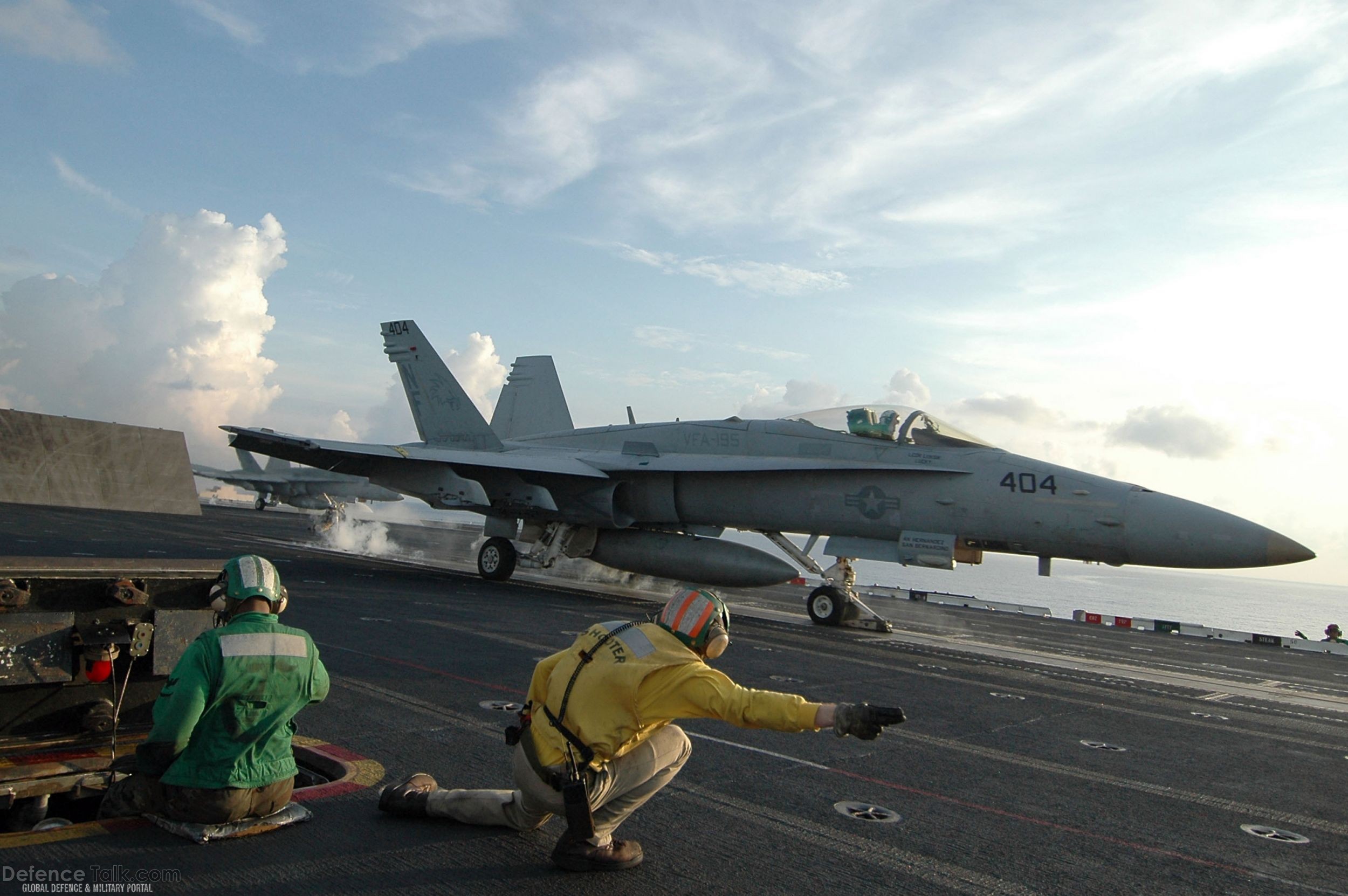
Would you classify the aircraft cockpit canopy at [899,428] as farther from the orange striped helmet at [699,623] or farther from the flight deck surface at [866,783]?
the orange striped helmet at [699,623]

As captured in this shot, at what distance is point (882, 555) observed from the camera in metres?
15.0

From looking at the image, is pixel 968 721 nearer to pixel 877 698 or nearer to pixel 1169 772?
pixel 877 698

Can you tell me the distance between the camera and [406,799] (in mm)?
4301

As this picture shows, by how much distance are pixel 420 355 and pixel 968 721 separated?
17.9 metres

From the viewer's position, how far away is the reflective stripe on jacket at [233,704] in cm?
349

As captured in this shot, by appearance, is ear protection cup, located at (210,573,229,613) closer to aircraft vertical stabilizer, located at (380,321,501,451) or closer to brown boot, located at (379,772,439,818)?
brown boot, located at (379,772,439,818)

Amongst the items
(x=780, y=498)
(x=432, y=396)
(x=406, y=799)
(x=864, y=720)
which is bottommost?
(x=406, y=799)

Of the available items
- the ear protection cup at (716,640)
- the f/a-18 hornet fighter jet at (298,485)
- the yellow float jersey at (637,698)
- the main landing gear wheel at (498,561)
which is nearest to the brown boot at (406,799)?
the yellow float jersey at (637,698)

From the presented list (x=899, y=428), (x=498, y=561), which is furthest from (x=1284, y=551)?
(x=498, y=561)

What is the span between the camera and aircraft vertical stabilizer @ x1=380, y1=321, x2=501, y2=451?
21406 mm

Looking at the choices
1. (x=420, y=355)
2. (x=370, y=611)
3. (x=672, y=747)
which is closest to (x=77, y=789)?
(x=672, y=747)

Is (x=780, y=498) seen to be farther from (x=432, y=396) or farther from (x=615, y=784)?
(x=615, y=784)

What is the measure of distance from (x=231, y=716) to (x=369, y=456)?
14.8 m

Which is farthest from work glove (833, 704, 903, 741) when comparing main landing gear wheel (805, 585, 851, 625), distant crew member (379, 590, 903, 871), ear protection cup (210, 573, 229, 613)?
main landing gear wheel (805, 585, 851, 625)
